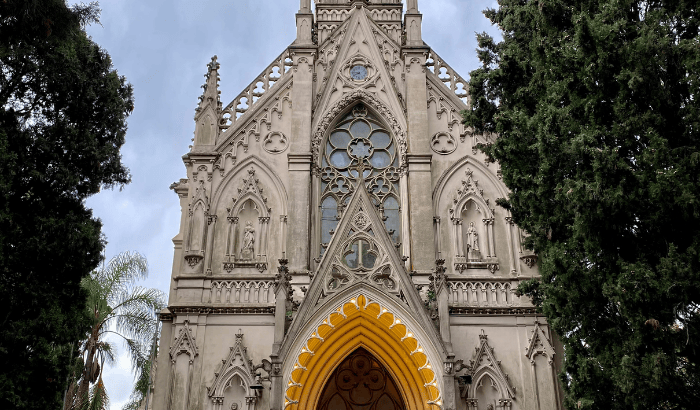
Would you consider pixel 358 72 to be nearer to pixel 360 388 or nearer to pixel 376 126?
pixel 376 126

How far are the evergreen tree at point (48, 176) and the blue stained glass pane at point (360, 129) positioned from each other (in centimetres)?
724

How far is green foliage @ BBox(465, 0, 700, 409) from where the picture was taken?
Answer: 1062 centimetres

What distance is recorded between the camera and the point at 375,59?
2117 centimetres

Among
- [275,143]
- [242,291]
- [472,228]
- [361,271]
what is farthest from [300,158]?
[472,228]

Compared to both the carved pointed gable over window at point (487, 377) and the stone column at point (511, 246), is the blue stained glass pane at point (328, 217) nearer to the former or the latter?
the stone column at point (511, 246)

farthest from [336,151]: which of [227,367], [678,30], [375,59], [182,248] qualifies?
[678,30]

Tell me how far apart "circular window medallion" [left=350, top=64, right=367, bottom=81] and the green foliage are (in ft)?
26.1

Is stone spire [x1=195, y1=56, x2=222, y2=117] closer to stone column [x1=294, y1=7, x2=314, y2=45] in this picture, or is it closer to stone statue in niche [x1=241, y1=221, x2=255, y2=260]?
stone column [x1=294, y1=7, x2=314, y2=45]

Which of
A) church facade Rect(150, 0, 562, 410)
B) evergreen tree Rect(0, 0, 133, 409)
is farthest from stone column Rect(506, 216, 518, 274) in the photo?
evergreen tree Rect(0, 0, 133, 409)

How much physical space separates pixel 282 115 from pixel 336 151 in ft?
6.30

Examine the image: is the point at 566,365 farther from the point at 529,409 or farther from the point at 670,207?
the point at 529,409

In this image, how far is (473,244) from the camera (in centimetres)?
1852

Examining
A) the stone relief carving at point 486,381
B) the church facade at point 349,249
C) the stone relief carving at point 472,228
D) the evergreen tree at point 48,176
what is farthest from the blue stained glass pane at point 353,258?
the evergreen tree at point 48,176

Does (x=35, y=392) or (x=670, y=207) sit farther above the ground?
(x=670, y=207)
